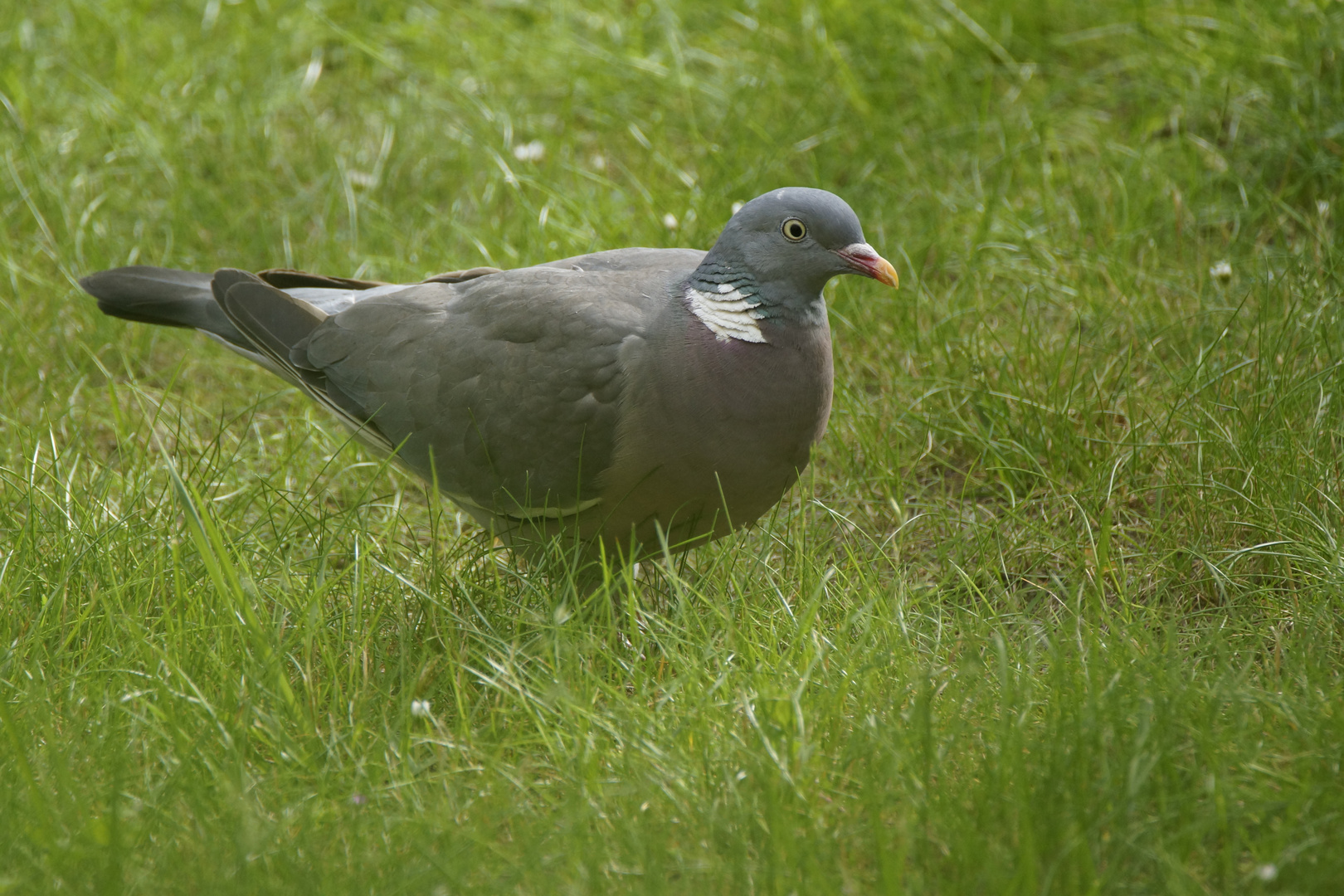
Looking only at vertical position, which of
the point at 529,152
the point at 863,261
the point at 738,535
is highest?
the point at 863,261

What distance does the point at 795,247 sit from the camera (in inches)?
112

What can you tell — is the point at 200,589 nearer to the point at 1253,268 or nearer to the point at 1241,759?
the point at 1241,759

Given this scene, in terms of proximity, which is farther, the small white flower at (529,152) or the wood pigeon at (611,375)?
the small white flower at (529,152)

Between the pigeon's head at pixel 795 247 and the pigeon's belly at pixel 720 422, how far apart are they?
112mm

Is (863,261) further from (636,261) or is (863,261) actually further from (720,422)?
(636,261)

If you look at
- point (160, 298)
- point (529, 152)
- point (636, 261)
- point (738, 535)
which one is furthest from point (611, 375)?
point (529, 152)

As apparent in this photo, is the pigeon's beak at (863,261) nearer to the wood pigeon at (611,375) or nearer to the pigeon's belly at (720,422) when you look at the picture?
the wood pigeon at (611,375)

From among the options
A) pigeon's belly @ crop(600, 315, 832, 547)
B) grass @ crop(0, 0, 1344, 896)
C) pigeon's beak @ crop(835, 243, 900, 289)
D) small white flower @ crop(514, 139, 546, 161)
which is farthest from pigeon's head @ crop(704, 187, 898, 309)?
small white flower @ crop(514, 139, 546, 161)

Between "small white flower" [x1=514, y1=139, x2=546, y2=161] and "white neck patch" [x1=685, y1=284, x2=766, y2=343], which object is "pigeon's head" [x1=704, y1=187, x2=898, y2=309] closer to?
"white neck patch" [x1=685, y1=284, x2=766, y2=343]

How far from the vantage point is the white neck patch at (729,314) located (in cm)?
282

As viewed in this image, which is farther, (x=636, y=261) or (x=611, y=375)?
(x=636, y=261)

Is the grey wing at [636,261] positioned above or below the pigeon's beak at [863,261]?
below

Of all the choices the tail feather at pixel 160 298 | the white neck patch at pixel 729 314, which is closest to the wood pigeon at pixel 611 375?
the white neck patch at pixel 729 314

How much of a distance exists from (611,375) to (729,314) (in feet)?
0.97
